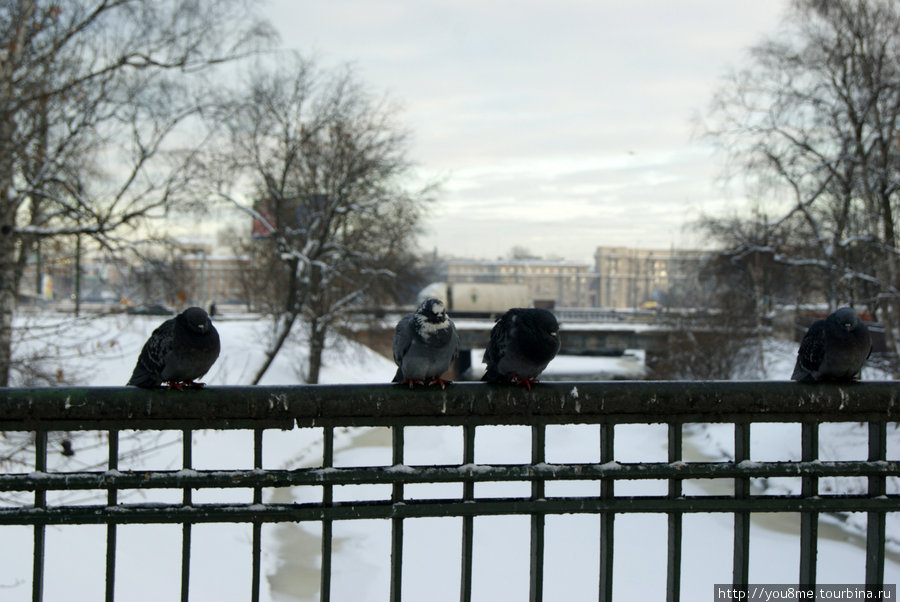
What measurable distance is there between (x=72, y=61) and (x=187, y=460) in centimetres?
842

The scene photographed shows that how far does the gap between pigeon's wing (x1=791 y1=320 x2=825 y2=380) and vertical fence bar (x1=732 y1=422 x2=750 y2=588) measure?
86 centimetres

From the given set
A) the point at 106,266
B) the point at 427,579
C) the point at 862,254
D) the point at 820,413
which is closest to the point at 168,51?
the point at 106,266

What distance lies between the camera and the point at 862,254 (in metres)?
15.9

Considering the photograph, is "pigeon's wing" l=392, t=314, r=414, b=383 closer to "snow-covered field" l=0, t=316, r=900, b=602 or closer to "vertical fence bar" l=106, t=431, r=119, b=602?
"vertical fence bar" l=106, t=431, r=119, b=602

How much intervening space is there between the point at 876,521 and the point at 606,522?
0.84m

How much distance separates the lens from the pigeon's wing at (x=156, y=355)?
2865mm

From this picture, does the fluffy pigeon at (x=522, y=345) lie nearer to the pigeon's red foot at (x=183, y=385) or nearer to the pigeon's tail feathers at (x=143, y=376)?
the pigeon's red foot at (x=183, y=385)

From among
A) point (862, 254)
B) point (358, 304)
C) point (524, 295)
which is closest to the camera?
point (862, 254)

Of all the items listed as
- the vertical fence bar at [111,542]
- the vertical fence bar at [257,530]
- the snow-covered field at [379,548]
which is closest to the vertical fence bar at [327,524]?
the vertical fence bar at [257,530]

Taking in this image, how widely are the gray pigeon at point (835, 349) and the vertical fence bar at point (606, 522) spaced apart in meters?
1.07

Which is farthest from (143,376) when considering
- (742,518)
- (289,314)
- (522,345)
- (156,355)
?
(289,314)

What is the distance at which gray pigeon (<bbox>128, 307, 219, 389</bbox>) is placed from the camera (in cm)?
285

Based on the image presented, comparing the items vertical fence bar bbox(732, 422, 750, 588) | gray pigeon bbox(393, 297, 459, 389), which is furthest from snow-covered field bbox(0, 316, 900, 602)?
vertical fence bar bbox(732, 422, 750, 588)

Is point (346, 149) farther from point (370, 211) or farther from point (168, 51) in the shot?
point (168, 51)
